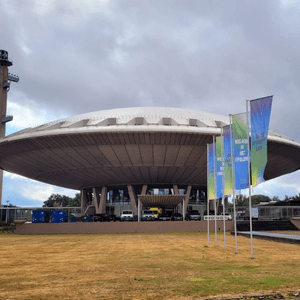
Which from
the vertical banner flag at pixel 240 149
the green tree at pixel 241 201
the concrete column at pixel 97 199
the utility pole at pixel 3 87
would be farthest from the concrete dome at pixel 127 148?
the green tree at pixel 241 201

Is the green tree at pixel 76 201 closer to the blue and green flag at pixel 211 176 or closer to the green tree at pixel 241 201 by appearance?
the green tree at pixel 241 201

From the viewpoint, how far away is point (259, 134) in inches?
539

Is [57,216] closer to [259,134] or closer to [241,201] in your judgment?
[259,134]

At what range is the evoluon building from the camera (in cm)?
3375

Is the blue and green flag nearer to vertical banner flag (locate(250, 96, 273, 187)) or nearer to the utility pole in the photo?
vertical banner flag (locate(250, 96, 273, 187))

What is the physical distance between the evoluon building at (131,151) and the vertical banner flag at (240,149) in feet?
56.8

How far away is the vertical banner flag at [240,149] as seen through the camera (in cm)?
1521

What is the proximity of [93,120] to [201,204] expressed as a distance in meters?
23.4

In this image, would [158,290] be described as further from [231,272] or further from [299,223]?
[299,223]

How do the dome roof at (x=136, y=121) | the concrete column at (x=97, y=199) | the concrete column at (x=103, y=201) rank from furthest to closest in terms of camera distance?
the concrete column at (x=97, y=199) → the concrete column at (x=103, y=201) → the dome roof at (x=136, y=121)

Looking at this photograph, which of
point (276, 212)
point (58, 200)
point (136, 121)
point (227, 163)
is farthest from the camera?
point (58, 200)

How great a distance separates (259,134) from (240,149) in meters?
1.92

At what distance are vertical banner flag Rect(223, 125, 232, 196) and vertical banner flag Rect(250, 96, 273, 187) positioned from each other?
318 cm

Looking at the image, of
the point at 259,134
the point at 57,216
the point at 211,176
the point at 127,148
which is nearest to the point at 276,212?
the point at 127,148
